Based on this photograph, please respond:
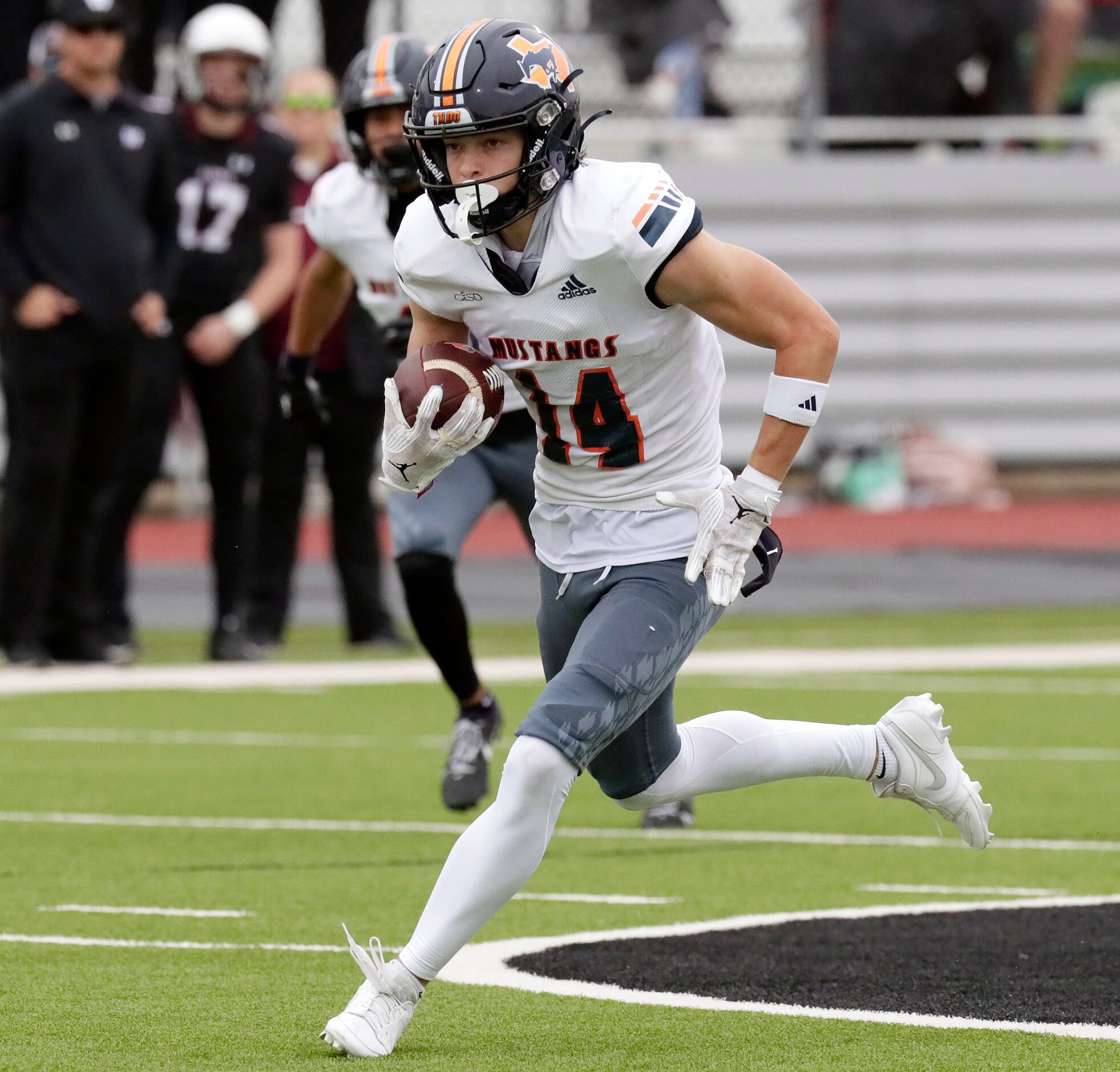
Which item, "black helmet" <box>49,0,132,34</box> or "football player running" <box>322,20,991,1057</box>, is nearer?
"football player running" <box>322,20,991,1057</box>

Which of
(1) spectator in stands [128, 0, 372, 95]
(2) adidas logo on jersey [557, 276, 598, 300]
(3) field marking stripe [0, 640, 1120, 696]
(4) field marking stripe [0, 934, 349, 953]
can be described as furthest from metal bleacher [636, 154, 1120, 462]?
(2) adidas logo on jersey [557, 276, 598, 300]

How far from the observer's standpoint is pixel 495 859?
3926 mm

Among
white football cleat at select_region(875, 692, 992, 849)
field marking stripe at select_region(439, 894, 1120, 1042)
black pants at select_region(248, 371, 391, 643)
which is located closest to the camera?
field marking stripe at select_region(439, 894, 1120, 1042)

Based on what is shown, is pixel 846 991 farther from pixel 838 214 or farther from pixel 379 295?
pixel 838 214

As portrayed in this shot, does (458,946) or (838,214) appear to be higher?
(458,946)

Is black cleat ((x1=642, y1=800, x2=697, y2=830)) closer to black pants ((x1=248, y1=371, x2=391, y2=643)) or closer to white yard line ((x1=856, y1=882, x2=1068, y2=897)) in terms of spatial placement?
white yard line ((x1=856, y1=882, x2=1068, y2=897))

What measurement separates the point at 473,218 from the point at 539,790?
1.03 meters

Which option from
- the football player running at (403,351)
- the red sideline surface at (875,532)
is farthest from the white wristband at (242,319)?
the red sideline surface at (875,532)

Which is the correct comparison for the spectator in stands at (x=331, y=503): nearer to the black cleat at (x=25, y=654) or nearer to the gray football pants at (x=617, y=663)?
the black cleat at (x=25, y=654)

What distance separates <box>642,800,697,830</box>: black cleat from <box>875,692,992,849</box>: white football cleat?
1.59 meters

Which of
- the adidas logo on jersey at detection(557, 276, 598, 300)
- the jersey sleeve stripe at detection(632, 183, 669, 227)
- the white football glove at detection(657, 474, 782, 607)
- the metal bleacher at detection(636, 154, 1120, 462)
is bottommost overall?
the metal bleacher at detection(636, 154, 1120, 462)

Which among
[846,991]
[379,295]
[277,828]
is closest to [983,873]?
[846,991]

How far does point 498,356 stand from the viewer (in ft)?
14.6

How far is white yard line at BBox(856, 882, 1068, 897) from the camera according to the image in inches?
208
